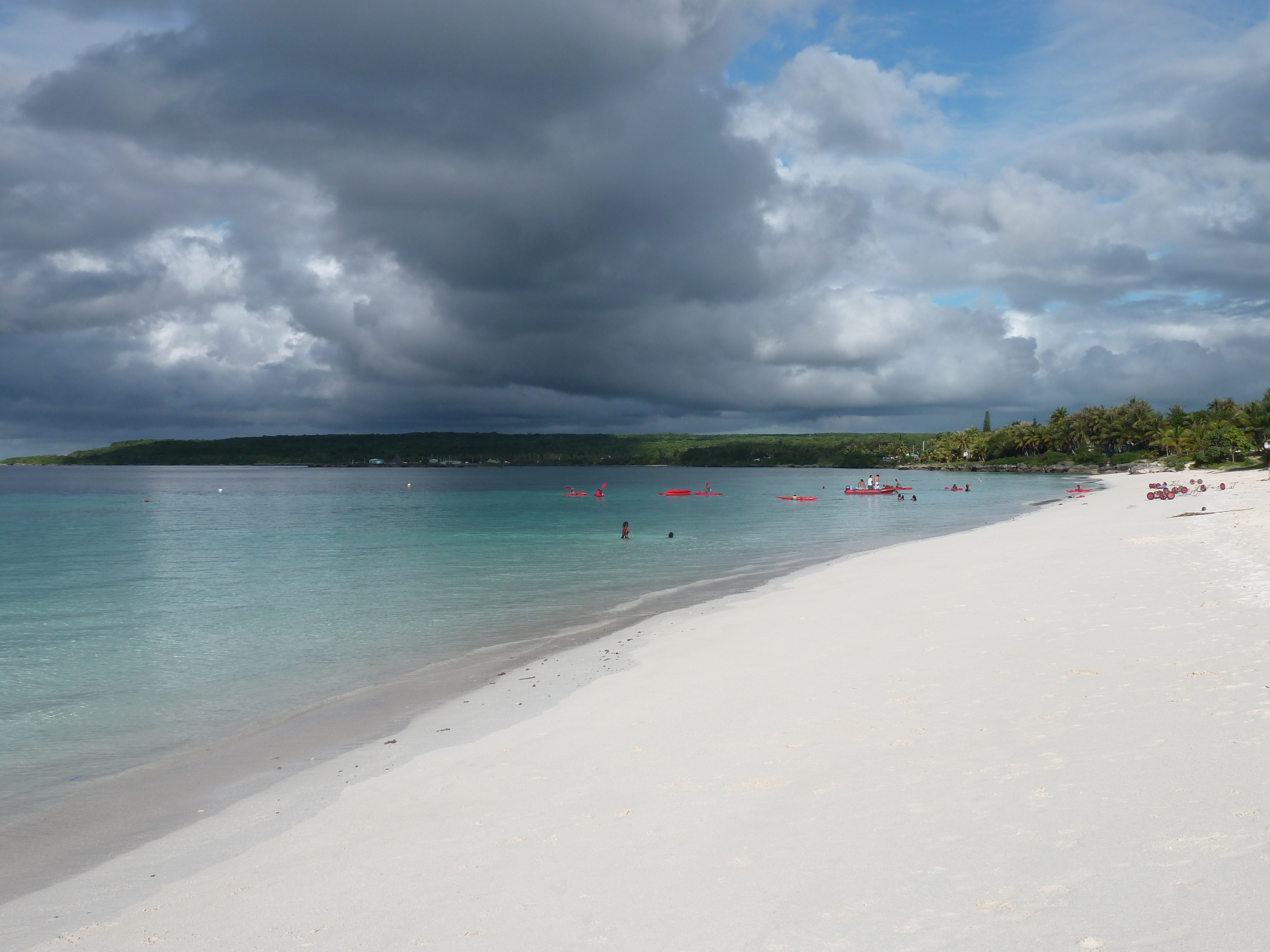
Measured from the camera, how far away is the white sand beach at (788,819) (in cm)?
526

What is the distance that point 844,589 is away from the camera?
22109 millimetres

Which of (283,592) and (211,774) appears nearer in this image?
(211,774)

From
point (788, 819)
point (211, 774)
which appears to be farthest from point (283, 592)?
point (788, 819)

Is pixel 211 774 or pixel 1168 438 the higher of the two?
pixel 1168 438

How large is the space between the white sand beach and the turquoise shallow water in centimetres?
495

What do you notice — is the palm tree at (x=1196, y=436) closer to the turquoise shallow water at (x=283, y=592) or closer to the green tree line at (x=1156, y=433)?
the green tree line at (x=1156, y=433)

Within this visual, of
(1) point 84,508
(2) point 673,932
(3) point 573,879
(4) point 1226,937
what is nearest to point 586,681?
(3) point 573,879

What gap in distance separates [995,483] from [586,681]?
137879mm

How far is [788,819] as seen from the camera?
270 inches

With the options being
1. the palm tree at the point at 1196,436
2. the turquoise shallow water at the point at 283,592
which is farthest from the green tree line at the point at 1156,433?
the turquoise shallow water at the point at 283,592

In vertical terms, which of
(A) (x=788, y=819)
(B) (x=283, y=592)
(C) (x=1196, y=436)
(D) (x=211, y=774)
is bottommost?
(B) (x=283, y=592)

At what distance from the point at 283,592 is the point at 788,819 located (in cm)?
2772

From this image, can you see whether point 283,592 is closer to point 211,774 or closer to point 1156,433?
point 211,774

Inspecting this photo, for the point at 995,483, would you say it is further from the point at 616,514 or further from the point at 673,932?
the point at 673,932
